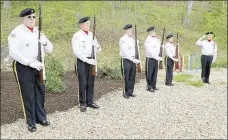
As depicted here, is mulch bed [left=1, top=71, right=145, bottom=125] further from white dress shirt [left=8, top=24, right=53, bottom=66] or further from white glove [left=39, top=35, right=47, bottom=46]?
white glove [left=39, top=35, right=47, bottom=46]

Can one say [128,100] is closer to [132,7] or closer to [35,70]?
[35,70]

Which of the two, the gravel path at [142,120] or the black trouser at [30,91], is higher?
the black trouser at [30,91]

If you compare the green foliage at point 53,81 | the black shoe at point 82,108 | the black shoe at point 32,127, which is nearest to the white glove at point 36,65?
the black shoe at point 32,127

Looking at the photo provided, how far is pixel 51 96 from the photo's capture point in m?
8.52

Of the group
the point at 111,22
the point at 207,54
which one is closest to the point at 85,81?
the point at 207,54

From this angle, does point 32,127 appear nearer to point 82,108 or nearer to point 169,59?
point 82,108

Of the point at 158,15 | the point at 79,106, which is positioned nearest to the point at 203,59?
the point at 79,106

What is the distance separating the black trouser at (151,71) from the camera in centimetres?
992

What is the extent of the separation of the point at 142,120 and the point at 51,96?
2.55m

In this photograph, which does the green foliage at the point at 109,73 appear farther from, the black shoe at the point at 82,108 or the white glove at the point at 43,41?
the white glove at the point at 43,41

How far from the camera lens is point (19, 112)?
6.99 metres

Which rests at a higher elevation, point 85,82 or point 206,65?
point 85,82

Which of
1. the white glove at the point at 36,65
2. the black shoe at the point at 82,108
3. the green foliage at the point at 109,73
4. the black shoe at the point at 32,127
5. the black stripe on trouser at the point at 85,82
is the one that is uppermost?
the white glove at the point at 36,65

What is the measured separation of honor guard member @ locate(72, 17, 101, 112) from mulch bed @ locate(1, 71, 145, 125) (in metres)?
0.49
